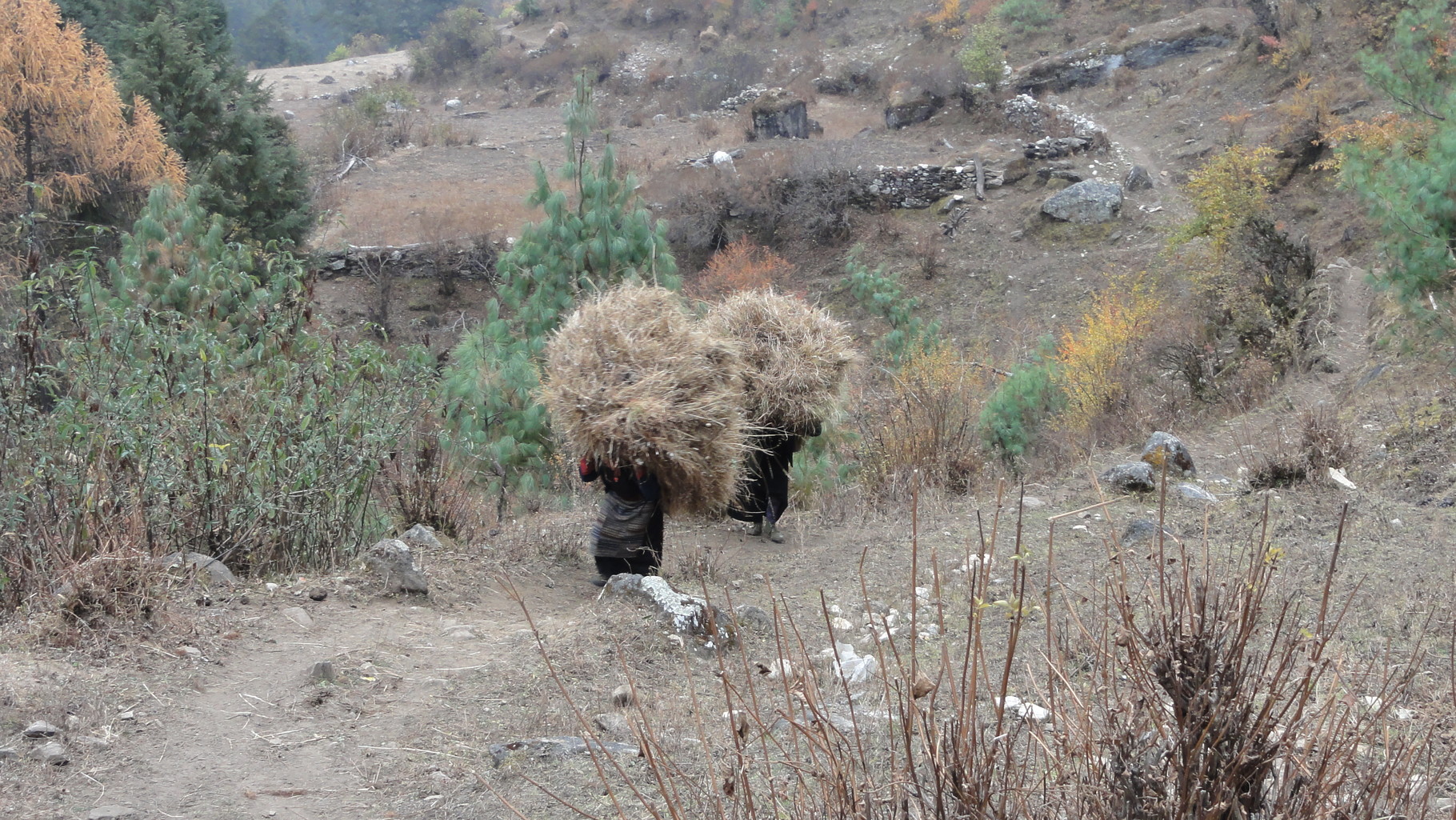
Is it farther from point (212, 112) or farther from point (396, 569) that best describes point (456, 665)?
point (212, 112)

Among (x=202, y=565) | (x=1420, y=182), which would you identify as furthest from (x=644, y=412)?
(x=1420, y=182)

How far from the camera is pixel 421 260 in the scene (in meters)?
23.9

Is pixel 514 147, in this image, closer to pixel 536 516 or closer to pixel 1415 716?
pixel 536 516

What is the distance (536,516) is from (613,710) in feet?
12.1

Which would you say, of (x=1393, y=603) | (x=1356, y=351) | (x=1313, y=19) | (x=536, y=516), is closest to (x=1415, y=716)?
(x=1393, y=603)

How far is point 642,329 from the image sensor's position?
195 inches

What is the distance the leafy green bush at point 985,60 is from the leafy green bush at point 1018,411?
20.8 meters

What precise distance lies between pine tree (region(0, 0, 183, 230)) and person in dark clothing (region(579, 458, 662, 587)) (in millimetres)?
13979

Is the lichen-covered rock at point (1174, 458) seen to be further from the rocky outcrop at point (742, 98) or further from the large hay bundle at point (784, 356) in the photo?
the rocky outcrop at point (742, 98)

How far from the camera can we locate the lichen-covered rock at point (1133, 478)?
659 centimetres

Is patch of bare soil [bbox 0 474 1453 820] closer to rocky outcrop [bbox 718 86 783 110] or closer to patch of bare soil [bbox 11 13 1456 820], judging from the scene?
patch of bare soil [bbox 11 13 1456 820]

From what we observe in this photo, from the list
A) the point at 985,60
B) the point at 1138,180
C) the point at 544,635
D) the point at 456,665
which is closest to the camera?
the point at 456,665

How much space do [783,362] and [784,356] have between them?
3cm

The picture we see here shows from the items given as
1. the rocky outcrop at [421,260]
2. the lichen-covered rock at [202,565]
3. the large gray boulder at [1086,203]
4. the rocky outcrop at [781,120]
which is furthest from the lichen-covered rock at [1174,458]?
the rocky outcrop at [781,120]
